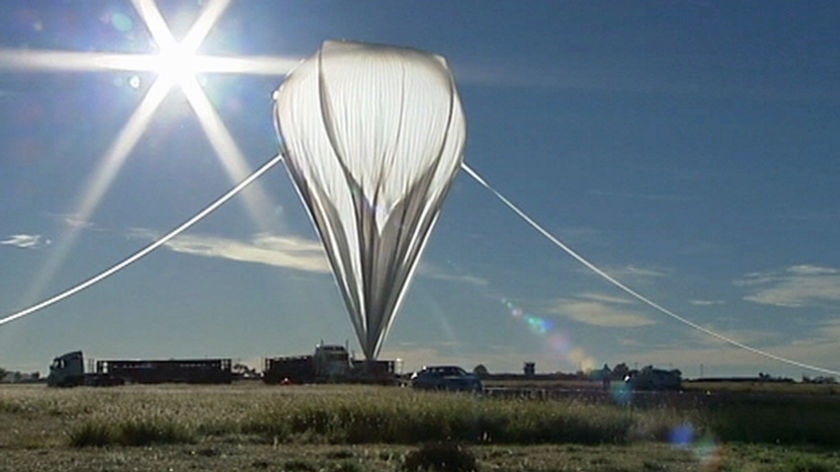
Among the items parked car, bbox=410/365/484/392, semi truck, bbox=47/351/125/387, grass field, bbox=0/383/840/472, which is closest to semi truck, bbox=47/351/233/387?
semi truck, bbox=47/351/125/387

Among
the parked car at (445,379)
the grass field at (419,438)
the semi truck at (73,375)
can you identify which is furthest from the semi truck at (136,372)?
the grass field at (419,438)

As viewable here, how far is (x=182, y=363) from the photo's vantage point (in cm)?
8444

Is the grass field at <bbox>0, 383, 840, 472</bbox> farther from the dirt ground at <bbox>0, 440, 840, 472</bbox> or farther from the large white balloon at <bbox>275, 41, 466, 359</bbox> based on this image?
the large white balloon at <bbox>275, 41, 466, 359</bbox>

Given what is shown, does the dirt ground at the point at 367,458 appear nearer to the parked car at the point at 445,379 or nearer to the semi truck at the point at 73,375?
the parked car at the point at 445,379

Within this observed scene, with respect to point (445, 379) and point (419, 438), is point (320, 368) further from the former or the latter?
point (419, 438)

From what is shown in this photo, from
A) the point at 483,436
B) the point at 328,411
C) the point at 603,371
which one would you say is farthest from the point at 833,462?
the point at 603,371

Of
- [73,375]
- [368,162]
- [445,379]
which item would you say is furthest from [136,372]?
[368,162]

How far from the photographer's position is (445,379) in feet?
185

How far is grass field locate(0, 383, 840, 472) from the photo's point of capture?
20.2 m

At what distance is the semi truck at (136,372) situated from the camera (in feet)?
260

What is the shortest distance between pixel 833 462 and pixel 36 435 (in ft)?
50.8

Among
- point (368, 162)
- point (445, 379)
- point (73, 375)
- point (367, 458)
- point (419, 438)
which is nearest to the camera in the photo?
point (367, 458)

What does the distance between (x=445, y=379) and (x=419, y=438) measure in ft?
101

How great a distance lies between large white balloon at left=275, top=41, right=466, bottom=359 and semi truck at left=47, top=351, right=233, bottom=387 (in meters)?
49.0
